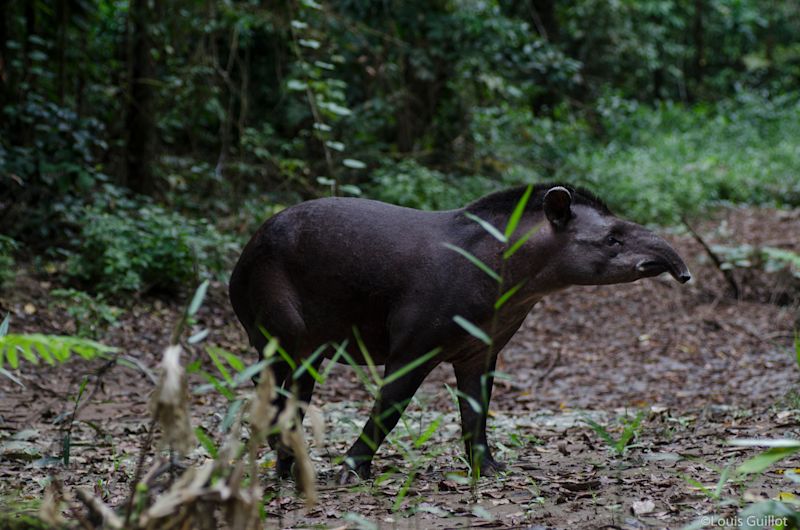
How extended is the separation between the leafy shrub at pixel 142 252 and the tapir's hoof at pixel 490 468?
4.57 metres

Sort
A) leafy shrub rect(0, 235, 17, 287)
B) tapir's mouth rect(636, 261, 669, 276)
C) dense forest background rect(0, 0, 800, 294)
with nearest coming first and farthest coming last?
1. tapir's mouth rect(636, 261, 669, 276)
2. leafy shrub rect(0, 235, 17, 287)
3. dense forest background rect(0, 0, 800, 294)

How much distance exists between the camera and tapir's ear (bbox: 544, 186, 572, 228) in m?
4.41

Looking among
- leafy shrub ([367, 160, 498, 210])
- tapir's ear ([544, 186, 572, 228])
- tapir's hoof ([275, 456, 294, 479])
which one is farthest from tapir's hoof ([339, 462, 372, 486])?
leafy shrub ([367, 160, 498, 210])

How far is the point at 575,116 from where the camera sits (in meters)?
17.3

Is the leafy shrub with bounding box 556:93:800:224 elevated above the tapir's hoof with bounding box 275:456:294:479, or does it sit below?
below

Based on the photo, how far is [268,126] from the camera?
12023mm

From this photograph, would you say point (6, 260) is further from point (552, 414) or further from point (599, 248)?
point (599, 248)

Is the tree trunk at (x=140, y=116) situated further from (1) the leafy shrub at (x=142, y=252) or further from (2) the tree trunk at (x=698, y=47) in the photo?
(2) the tree trunk at (x=698, y=47)

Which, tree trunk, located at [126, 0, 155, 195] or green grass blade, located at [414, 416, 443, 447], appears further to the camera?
tree trunk, located at [126, 0, 155, 195]

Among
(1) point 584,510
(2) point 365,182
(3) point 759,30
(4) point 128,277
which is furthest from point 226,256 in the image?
(3) point 759,30

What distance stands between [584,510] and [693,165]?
1556cm

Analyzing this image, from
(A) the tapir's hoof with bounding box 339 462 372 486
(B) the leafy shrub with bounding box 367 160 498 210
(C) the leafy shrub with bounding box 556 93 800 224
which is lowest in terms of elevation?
(C) the leafy shrub with bounding box 556 93 800 224

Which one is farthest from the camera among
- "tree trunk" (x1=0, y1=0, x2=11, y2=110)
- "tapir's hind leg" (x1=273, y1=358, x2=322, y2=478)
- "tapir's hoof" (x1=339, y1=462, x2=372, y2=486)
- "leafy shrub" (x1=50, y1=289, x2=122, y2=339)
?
"tree trunk" (x1=0, y1=0, x2=11, y2=110)

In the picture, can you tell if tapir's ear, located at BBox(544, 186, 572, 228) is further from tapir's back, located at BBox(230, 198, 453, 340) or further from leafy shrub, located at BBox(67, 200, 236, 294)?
leafy shrub, located at BBox(67, 200, 236, 294)
